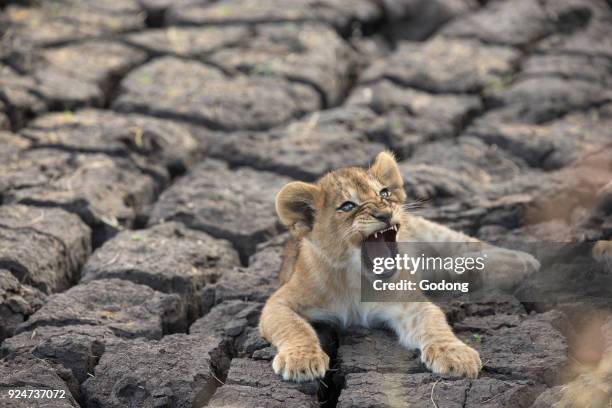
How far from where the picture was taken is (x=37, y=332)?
461 cm

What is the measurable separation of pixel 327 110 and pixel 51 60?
2.60m

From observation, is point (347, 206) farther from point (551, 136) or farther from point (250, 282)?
point (551, 136)

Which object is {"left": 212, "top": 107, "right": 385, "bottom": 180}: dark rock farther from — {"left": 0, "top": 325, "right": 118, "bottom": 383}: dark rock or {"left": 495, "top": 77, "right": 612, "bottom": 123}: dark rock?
{"left": 0, "top": 325, "right": 118, "bottom": 383}: dark rock

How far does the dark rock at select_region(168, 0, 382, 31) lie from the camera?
9250mm

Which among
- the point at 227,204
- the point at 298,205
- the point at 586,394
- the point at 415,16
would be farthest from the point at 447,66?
the point at 586,394

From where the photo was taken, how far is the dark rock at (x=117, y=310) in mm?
4723

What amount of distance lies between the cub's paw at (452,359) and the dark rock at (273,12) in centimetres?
579

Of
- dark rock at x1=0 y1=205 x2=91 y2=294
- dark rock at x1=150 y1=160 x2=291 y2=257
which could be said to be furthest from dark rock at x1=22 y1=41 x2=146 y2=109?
dark rock at x1=0 y1=205 x2=91 y2=294

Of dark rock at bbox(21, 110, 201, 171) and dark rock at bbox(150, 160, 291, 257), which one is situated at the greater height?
dark rock at bbox(21, 110, 201, 171)

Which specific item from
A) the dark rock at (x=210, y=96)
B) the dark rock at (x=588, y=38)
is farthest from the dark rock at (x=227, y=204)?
the dark rock at (x=588, y=38)

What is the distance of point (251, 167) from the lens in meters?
7.02

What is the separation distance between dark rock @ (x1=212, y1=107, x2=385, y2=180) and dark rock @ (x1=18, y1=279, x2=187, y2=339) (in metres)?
2.09

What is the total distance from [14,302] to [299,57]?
4.53 m

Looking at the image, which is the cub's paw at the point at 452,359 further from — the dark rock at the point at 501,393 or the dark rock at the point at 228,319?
the dark rock at the point at 228,319
